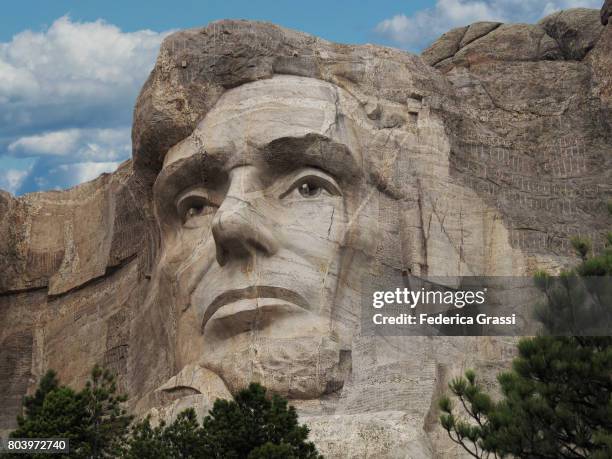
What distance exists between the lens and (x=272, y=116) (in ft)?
61.5

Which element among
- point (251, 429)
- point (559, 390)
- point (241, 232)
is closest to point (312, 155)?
point (241, 232)

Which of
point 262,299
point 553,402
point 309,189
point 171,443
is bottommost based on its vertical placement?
point 553,402

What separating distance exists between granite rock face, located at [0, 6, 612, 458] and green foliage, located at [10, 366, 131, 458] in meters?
1.55

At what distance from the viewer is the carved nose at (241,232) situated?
59.5 feet

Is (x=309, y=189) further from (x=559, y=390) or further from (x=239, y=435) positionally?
(x=559, y=390)

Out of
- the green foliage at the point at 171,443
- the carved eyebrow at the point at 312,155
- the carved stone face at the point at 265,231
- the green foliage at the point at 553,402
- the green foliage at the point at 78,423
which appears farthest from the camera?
the carved eyebrow at the point at 312,155

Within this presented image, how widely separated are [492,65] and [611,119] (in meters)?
1.56

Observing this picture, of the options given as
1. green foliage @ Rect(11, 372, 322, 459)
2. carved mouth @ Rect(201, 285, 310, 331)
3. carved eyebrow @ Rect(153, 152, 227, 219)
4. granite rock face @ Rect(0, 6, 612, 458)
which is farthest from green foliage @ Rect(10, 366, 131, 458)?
carved eyebrow @ Rect(153, 152, 227, 219)

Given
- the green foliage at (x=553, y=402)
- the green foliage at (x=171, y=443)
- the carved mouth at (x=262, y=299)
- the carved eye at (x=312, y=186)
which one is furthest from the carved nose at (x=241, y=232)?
the green foliage at (x=553, y=402)

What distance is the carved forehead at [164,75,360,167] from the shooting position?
18609mm

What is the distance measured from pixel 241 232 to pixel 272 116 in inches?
51.2

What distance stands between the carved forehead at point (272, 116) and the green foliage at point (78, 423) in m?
3.31

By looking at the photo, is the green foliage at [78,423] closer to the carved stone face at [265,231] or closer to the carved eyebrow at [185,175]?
the carved stone face at [265,231]

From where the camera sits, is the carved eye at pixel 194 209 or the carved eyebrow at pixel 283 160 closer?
the carved eyebrow at pixel 283 160
